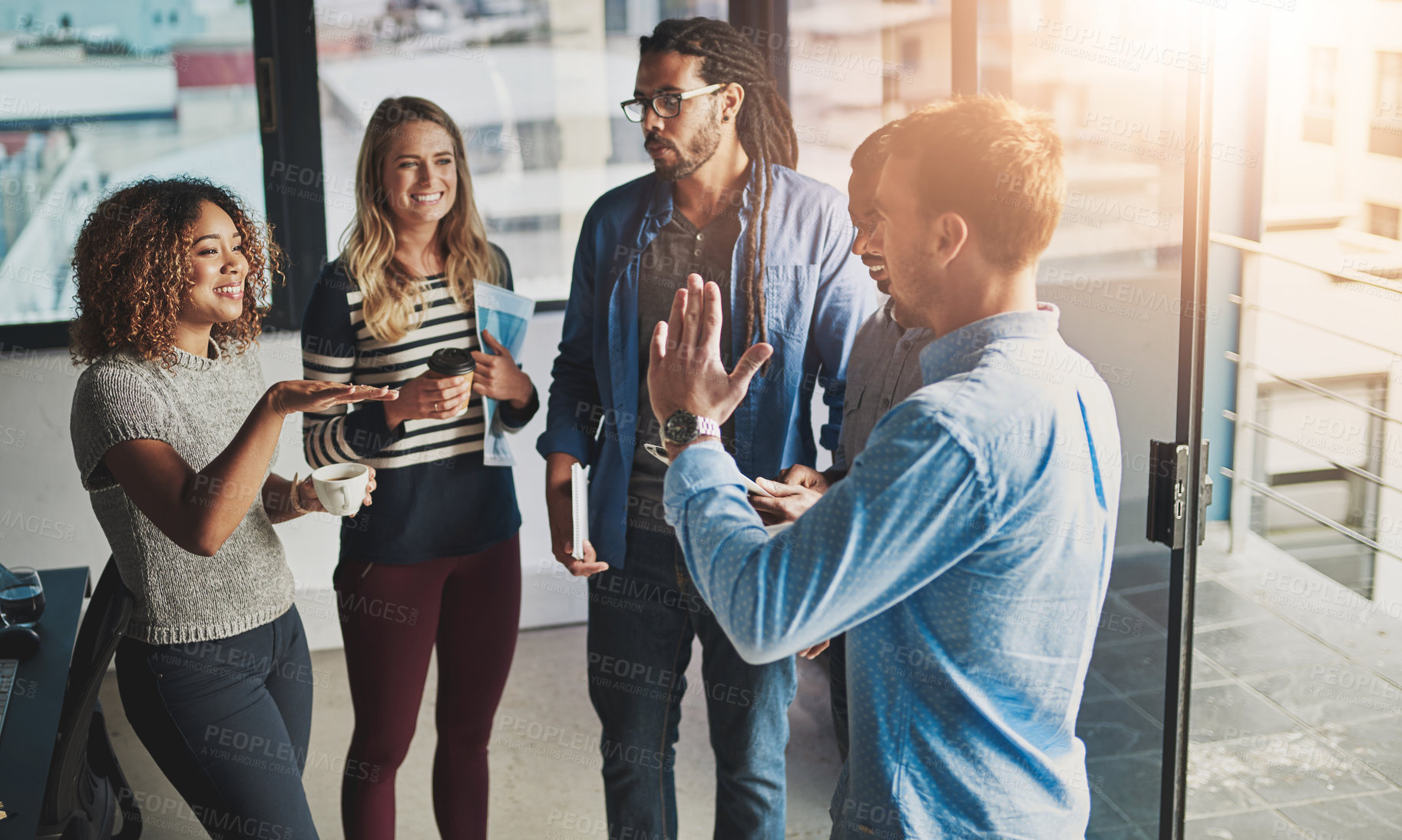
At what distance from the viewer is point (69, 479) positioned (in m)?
3.49

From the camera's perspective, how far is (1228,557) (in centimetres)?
194

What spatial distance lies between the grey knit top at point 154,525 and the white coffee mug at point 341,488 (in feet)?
0.38

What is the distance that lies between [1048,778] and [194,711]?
1223 mm

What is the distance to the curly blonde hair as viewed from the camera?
5.67ft

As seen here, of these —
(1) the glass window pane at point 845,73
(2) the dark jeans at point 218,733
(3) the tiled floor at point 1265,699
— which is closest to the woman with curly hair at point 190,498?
(2) the dark jeans at point 218,733

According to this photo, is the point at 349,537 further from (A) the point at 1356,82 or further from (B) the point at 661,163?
(A) the point at 1356,82

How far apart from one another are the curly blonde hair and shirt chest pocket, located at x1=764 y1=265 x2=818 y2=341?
3.14 feet

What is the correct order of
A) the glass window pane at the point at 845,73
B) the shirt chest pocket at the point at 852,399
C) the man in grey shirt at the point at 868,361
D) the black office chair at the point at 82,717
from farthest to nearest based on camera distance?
the glass window pane at the point at 845,73 < the shirt chest pocket at the point at 852,399 < the man in grey shirt at the point at 868,361 < the black office chair at the point at 82,717

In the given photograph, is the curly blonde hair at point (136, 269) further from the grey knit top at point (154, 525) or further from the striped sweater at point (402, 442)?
the striped sweater at point (402, 442)

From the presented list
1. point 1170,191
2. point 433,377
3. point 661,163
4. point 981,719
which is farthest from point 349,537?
point 1170,191

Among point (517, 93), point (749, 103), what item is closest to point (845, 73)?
point (517, 93)

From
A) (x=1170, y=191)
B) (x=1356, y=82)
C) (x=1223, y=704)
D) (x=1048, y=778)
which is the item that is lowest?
(x=1223, y=704)

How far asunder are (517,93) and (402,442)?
6.56 feet

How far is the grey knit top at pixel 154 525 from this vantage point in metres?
1.69
